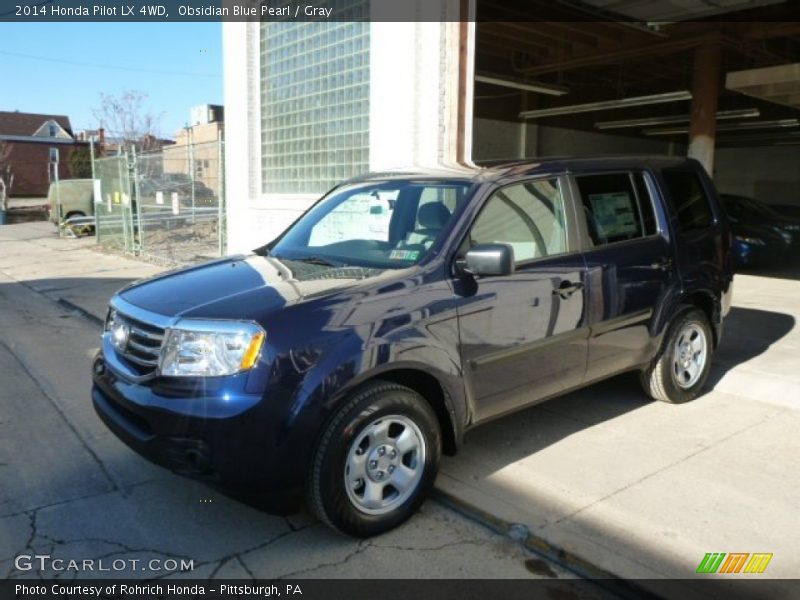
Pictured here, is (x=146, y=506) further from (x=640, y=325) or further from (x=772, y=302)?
(x=772, y=302)

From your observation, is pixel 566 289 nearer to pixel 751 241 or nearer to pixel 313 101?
pixel 313 101

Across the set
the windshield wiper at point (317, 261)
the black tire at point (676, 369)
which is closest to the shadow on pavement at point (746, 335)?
the black tire at point (676, 369)

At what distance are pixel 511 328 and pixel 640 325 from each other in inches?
52.6

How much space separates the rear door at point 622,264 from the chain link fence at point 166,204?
400 inches

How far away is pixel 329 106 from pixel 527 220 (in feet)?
21.8

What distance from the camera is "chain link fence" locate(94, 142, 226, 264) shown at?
14.5 meters

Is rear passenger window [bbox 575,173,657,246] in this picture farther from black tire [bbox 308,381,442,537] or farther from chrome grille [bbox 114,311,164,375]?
chrome grille [bbox 114,311,164,375]

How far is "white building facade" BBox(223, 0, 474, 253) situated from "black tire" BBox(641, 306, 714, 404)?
2616 millimetres

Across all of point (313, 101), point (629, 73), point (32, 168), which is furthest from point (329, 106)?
point (32, 168)

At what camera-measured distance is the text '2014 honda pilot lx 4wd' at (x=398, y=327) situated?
9.73ft

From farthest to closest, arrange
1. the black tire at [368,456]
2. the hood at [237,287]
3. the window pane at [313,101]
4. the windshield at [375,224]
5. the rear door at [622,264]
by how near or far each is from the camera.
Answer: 1. the window pane at [313,101]
2. the rear door at [622,264]
3. the windshield at [375,224]
4. the hood at [237,287]
5. the black tire at [368,456]

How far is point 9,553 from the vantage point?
320cm

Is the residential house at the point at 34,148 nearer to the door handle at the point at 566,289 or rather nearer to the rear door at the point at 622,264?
the rear door at the point at 622,264

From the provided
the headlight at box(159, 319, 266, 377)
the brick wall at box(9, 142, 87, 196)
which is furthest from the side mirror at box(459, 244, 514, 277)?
the brick wall at box(9, 142, 87, 196)
